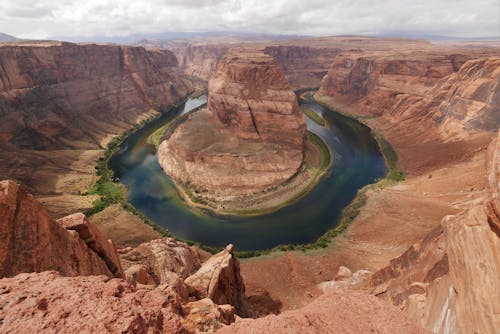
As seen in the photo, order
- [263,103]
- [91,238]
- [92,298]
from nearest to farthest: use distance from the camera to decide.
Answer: [92,298]
[91,238]
[263,103]

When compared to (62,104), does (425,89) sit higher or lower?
higher

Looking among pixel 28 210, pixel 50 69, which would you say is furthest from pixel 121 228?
pixel 50 69

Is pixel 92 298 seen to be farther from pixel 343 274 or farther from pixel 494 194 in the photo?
pixel 343 274

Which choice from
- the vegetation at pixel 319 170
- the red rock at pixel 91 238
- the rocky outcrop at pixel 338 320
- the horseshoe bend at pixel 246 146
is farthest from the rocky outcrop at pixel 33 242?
the horseshoe bend at pixel 246 146

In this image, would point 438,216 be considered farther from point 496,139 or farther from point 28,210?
point 28,210

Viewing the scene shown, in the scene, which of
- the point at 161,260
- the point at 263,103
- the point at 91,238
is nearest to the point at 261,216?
the point at 161,260

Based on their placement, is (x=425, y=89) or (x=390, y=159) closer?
(x=390, y=159)

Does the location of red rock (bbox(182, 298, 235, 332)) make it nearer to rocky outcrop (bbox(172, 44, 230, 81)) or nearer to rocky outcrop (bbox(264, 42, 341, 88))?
rocky outcrop (bbox(264, 42, 341, 88))
